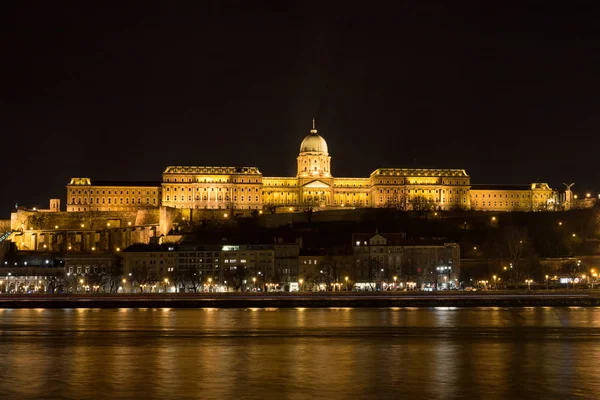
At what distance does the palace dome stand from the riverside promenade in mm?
75717

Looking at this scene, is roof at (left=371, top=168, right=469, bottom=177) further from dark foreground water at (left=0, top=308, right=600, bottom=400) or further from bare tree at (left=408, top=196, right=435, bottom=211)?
dark foreground water at (left=0, top=308, right=600, bottom=400)

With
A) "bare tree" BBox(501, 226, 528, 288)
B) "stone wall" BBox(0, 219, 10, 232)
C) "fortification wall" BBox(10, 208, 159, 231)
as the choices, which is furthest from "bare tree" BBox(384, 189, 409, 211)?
"stone wall" BBox(0, 219, 10, 232)

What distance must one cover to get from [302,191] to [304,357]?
331ft

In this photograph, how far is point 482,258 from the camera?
8638 centimetres

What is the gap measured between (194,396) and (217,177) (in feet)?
359

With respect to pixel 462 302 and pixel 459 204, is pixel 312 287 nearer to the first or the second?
pixel 462 302

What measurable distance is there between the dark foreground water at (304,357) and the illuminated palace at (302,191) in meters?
79.0

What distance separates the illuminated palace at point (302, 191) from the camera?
130 meters

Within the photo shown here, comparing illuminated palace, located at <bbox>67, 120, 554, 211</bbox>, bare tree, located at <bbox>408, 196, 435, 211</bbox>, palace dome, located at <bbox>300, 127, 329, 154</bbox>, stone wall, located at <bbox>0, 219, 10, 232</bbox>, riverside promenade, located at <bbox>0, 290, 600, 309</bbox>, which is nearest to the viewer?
riverside promenade, located at <bbox>0, 290, 600, 309</bbox>

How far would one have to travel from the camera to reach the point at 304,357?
32.2m

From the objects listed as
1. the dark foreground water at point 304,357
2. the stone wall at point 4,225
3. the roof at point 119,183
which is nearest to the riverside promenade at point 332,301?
the dark foreground water at point 304,357

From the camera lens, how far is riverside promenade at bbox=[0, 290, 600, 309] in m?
62.1

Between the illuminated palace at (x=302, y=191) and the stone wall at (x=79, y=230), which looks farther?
the illuminated palace at (x=302, y=191)

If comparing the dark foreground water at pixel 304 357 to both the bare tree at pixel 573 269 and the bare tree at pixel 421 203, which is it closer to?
the bare tree at pixel 573 269
